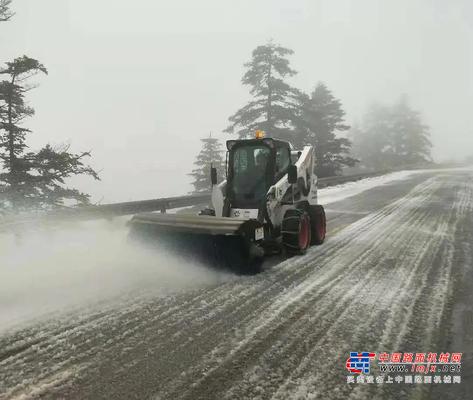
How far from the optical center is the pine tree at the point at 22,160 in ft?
39.2

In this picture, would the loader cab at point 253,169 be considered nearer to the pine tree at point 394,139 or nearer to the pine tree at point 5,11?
the pine tree at point 5,11

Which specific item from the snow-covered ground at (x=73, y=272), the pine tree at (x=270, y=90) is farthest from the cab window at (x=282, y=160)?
the pine tree at (x=270, y=90)

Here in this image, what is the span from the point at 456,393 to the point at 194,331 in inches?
98.8

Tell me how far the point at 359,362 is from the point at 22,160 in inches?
469

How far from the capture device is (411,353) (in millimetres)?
3799

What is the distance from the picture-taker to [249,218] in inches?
281

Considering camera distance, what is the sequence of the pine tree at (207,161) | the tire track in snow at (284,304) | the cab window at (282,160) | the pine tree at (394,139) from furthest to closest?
the pine tree at (394,139), the pine tree at (207,161), the cab window at (282,160), the tire track in snow at (284,304)

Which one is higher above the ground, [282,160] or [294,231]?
[282,160]

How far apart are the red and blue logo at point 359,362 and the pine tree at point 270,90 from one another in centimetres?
2440

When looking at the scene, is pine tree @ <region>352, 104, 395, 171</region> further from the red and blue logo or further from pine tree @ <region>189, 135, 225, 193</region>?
the red and blue logo

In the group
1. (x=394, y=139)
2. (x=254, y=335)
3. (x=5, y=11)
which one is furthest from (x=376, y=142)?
(x=254, y=335)

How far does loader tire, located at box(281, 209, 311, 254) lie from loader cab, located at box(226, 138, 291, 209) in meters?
0.63

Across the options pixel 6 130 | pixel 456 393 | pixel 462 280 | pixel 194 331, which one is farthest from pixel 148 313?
pixel 6 130

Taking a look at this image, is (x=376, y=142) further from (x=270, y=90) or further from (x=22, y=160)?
(x=22, y=160)
